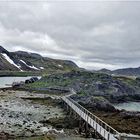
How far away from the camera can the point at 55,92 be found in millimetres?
85500

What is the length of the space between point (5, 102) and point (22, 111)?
1248 cm

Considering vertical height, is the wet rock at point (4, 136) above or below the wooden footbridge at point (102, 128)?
below

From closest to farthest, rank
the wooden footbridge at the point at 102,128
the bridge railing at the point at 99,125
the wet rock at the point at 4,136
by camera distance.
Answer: the wooden footbridge at the point at 102,128 < the bridge railing at the point at 99,125 < the wet rock at the point at 4,136

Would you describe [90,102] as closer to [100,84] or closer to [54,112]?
[54,112]

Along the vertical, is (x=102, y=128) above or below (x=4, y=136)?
above

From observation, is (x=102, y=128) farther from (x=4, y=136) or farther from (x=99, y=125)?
(x=4, y=136)

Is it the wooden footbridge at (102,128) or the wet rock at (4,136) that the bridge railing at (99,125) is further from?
the wet rock at (4,136)

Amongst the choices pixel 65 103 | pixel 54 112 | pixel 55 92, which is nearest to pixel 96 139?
pixel 54 112

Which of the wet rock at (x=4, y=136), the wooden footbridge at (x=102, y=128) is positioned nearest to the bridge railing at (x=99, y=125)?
the wooden footbridge at (x=102, y=128)

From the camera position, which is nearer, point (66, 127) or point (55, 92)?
point (66, 127)

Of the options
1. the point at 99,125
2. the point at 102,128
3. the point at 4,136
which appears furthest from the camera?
the point at 4,136

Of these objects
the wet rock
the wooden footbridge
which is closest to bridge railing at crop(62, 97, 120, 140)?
the wooden footbridge

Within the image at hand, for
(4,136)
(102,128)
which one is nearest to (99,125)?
(102,128)

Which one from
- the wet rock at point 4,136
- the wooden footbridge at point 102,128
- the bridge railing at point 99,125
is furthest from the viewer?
the wet rock at point 4,136
